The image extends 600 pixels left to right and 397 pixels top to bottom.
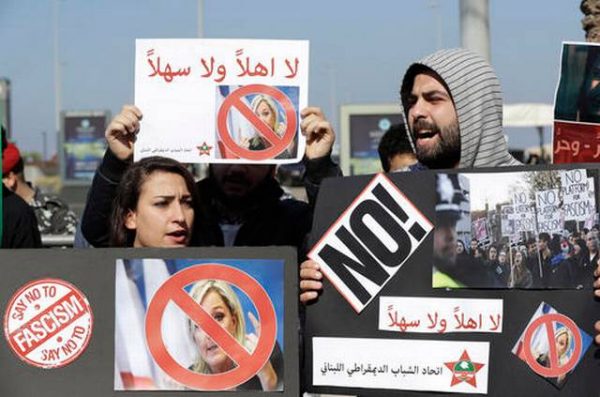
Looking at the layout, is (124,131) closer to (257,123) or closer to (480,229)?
(257,123)

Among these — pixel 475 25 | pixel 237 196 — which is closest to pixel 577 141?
pixel 237 196

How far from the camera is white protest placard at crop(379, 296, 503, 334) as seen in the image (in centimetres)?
363

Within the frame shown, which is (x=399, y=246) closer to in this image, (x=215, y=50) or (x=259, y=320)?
(x=259, y=320)

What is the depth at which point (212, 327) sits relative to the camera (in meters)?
3.65

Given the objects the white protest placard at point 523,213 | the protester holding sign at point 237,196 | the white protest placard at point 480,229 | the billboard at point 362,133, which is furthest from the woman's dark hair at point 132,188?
the billboard at point 362,133

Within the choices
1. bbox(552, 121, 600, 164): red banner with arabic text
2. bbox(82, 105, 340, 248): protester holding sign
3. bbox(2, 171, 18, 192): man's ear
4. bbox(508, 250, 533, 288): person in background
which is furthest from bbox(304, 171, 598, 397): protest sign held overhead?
bbox(2, 171, 18, 192): man's ear

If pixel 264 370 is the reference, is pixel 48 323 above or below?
above

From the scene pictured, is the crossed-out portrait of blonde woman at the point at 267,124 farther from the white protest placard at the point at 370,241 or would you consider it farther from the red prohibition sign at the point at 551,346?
the red prohibition sign at the point at 551,346

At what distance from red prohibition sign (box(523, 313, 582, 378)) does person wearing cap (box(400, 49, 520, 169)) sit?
22.0 inches

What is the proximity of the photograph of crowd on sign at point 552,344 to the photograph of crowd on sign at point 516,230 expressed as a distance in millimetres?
93

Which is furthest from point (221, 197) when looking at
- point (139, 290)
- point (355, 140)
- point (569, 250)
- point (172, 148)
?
point (355, 140)

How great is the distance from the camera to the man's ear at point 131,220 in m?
3.96

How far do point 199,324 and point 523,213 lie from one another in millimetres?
957

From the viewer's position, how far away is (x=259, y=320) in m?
3.63
